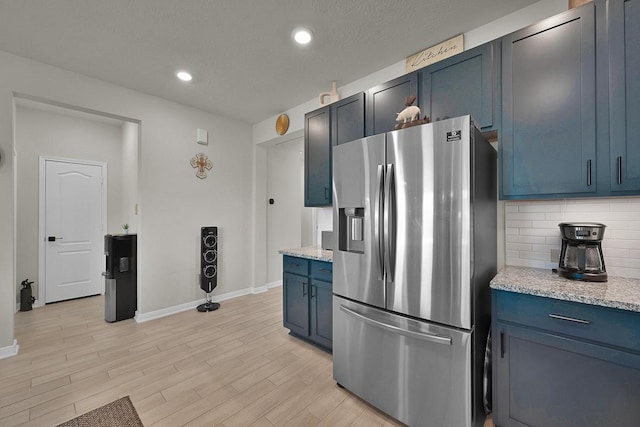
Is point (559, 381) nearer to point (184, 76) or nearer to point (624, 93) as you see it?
point (624, 93)

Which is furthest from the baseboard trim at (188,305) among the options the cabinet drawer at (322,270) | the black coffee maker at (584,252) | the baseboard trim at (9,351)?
the black coffee maker at (584,252)

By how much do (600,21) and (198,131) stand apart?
409 cm

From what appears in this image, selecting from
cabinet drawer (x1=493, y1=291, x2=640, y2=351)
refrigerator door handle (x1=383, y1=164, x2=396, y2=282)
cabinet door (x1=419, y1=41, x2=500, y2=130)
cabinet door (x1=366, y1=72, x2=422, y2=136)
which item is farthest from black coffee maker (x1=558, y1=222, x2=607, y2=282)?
cabinet door (x1=366, y1=72, x2=422, y2=136)

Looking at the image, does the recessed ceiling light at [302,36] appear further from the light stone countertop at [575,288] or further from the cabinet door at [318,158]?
the light stone countertop at [575,288]

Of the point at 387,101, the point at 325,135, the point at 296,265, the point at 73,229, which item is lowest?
the point at 296,265

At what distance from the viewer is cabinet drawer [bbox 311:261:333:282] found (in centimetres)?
247

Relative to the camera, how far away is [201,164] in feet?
12.9

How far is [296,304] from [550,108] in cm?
259

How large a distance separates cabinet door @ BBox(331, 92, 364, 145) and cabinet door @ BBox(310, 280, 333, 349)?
1466 mm

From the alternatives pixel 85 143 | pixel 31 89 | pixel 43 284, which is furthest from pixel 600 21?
pixel 43 284

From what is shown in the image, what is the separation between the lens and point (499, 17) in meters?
2.06

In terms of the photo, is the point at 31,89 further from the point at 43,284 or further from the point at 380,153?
the point at 380,153

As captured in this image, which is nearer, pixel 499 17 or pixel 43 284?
pixel 499 17

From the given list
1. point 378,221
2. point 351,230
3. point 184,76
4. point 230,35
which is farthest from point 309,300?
point 184,76
